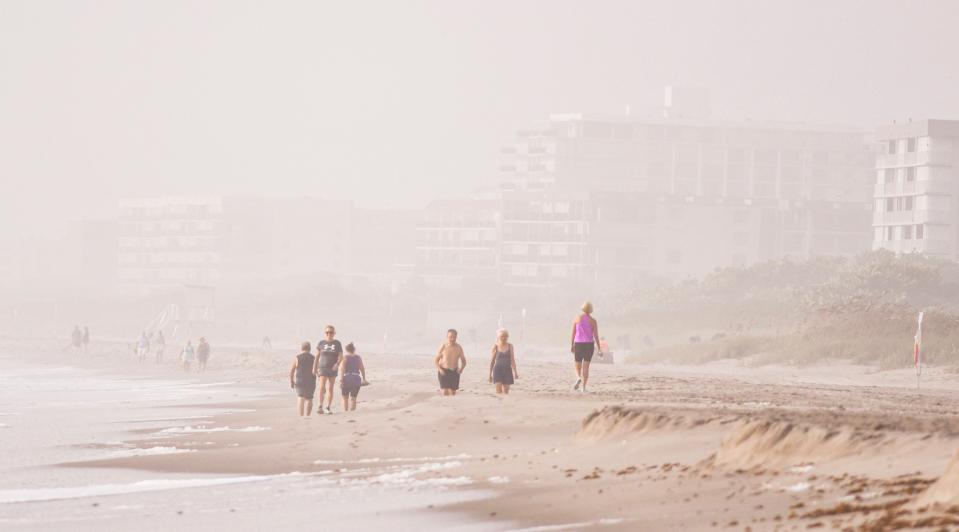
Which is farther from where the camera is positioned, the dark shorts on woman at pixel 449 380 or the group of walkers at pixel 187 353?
the group of walkers at pixel 187 353

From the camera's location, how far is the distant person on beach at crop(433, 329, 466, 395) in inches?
1167

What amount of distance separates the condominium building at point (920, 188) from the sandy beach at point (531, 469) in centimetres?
8057

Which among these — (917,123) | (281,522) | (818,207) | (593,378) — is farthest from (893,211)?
(281,522)

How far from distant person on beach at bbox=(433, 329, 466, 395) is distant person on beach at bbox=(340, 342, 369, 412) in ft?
4.38

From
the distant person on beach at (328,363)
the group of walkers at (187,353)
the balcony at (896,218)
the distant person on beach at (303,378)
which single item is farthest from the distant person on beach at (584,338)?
the balcony at (896,218)

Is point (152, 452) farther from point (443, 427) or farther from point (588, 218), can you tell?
point (588, 218)

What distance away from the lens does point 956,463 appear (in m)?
13.5

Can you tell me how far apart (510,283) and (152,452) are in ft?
452

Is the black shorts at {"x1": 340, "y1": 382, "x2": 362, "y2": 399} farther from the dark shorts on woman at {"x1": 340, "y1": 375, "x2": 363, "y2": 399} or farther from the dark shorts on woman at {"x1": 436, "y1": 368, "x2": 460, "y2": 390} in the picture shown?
the dark shorts on woman at {"x1": 436, "y1": 368, "x2": 460, "y2": 390}

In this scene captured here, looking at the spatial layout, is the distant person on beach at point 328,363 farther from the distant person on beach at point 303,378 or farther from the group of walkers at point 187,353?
the group of walkers at point 187,353

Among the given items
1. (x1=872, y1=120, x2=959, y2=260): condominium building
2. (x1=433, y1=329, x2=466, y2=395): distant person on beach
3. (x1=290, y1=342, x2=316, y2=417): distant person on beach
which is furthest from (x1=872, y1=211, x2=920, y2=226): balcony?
(x1=290, y1=342, x2=316, y2=417): distant person on beach

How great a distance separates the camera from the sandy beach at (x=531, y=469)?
1495 centimetres

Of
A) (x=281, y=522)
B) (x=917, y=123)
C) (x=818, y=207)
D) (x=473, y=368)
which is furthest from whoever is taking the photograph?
(x=818, y=207)

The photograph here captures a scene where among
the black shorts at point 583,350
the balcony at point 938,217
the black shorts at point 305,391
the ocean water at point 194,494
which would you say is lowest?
the ocean water at point 194,494
